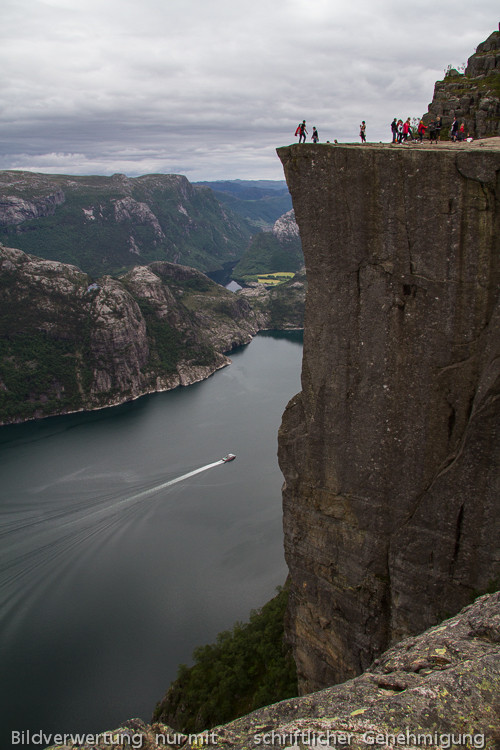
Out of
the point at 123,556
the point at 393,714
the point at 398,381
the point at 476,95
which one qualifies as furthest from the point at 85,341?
the point at 393,714

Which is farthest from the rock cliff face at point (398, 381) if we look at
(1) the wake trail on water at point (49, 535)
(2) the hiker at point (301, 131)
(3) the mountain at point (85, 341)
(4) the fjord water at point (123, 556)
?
(3) the mountain at point (85, 341)

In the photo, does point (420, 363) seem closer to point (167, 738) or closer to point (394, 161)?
point (394, 161)

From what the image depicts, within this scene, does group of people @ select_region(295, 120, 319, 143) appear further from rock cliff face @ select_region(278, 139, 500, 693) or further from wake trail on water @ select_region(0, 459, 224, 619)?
wake trail on water @ select_region(0, 459, 224, 619)

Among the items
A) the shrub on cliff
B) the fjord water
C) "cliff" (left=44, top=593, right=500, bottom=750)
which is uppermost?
"cliff" (left=44, top=593, right=500, bottom=750)

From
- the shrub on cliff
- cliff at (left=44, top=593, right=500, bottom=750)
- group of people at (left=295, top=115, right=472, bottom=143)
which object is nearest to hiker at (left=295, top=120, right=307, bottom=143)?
group of people at (left=295, top=115, right=472, bottom=143)

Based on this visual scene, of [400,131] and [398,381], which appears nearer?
[398,381]

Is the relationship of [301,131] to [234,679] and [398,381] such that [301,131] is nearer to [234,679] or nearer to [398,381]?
[398,381]
